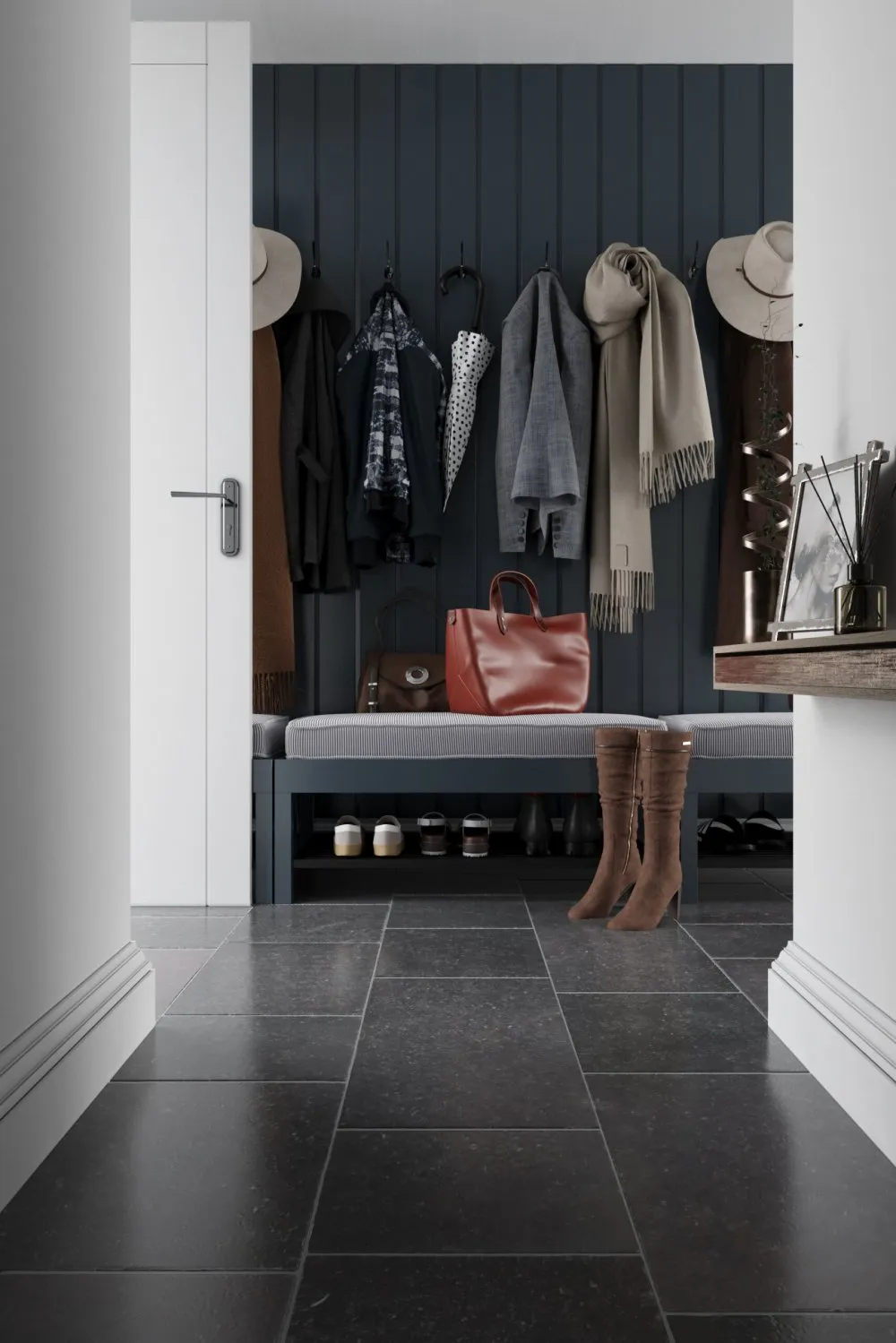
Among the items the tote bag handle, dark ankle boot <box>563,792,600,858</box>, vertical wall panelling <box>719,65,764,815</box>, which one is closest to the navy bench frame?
dark ankle boot <box>563,792,600,858</box>

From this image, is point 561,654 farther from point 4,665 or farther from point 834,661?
point 4,665

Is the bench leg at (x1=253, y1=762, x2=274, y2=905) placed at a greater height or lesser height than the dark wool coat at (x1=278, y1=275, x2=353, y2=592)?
lesser

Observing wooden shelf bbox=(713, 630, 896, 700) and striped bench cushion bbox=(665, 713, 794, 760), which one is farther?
striped bench cushion bbox=(665, 713, 794, 760)

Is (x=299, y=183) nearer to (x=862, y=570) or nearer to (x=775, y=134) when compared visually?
(x=775, y=134)

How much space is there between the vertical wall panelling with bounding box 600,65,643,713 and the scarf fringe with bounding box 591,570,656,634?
10cm

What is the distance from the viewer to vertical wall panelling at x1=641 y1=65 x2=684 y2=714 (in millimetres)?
3502

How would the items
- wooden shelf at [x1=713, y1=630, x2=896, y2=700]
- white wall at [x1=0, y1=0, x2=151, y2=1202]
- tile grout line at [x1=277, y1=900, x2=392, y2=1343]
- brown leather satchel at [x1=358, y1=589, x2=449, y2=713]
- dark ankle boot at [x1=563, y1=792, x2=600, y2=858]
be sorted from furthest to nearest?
1. brown leather satchel at [x1=358, y1=589, x2=449, y2=713]
2. dark ankle boot at [x1=563, y1=792, x2=600, y2=858]
3. white wall at [x1=0, y1=0, x2=151, y2=1202]
4. wooden shelf at [x1=713, y1=630, x2=896, y2=700]
5. tile grout line at [x1=277, y1=900, x2=392, y2=1343]

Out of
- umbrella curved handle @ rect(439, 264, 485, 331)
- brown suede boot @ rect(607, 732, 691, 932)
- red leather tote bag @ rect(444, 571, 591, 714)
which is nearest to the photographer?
brown suede boot @ rect(607, 732, 691, 932)

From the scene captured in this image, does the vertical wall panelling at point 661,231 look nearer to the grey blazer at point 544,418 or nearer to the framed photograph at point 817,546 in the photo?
the grey blazer at point 544,418

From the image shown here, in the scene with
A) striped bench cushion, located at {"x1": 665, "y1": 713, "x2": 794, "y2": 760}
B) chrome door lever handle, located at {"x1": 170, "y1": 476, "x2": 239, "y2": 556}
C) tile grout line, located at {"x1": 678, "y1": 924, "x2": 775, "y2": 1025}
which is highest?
chrome door lever handle, located at {"x1": 170, "y1": 476, "x2": 239, "y2": 556}

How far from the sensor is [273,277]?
3215 millimetres

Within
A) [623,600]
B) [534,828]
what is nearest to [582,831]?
[534,828]

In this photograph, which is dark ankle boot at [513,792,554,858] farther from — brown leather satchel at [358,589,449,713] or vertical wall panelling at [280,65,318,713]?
vertical wall panelling at [280,65,318,713]

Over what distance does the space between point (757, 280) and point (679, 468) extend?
24.0 inches
